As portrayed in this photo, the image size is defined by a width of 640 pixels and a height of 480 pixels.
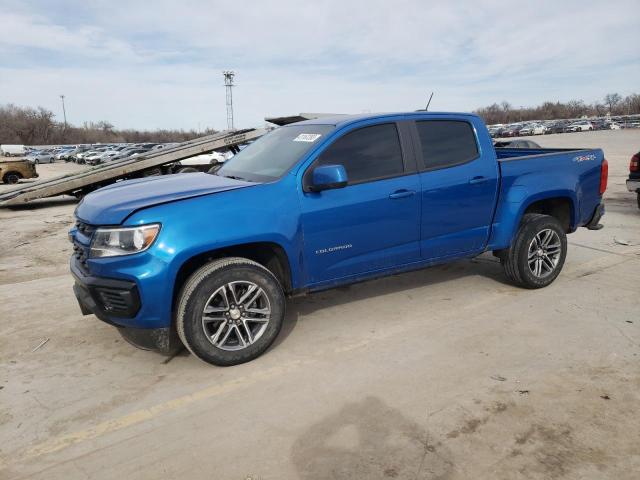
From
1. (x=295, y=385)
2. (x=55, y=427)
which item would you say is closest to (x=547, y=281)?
(x=295, y=385)

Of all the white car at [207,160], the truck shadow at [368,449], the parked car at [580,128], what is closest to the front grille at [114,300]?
the truck shadow at [368,449]

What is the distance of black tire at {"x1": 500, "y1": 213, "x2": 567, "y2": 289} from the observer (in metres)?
4.97

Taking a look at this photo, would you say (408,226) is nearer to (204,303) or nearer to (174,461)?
(204,303)

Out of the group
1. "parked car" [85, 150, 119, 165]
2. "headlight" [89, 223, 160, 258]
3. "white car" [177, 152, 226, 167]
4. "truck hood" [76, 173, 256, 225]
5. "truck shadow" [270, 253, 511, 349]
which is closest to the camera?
"headlight" [89, 223, 160, 258]

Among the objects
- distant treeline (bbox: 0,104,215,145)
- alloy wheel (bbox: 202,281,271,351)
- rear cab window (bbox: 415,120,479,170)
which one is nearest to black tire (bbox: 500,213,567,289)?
rear cab window (bbox: 415,120,479,170)

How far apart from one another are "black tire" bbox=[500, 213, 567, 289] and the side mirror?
2185 mm

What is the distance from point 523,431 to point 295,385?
1445 millimetres

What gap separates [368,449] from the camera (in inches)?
105

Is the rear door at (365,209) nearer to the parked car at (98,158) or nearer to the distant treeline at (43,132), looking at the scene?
the parked car at (98,158)

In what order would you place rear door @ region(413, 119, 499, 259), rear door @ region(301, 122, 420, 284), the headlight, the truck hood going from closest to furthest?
the headlight → the truck hood → rear door @ region(301, 122, 420, 284) → rear door @ region(413, 119, 499, 259)

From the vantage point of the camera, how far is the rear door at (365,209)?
392 centimetres

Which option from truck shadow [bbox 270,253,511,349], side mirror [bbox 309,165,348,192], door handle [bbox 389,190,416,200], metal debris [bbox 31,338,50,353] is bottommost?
metal debris [bbox 31,338,50,353]

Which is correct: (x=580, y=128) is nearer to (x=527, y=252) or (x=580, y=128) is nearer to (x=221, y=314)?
→ (x=527, y=252)

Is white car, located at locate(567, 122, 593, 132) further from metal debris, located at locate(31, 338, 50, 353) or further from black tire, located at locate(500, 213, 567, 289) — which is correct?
metal debris, located at locate(31, 338, 50, 353)
